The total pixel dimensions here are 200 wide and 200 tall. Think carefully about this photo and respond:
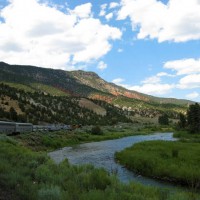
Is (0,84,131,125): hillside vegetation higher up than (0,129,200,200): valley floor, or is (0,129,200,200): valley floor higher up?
(0,84,131,125): hillside vegetation

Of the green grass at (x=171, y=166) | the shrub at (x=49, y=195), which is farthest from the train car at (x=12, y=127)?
the shrub at (x=49, y=195)

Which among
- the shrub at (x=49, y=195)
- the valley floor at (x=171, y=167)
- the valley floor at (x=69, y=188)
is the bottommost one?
the valley floor at (x=171, y=167)

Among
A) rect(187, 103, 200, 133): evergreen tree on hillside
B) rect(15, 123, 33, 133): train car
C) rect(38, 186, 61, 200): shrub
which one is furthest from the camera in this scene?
rect(187, 103, 200, 133): evergreen tree on hillside

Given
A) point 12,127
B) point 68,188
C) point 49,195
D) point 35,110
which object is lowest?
point 68,188

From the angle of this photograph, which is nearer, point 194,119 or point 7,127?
point 7,127

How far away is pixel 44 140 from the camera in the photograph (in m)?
63.5

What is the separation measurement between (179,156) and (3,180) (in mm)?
22357

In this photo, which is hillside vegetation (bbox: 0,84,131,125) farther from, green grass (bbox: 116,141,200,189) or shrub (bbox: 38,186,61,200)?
shrub (bbox: 38,186,61,200)

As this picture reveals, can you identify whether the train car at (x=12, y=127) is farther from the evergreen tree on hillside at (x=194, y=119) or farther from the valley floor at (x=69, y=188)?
the evergreen tree on hillside at (x=194, y=119)

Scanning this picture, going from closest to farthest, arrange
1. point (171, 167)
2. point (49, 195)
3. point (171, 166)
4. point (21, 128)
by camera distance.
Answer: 1. point (49, 195)
2. point (171, 167)
3. point (171, 166)
4. point (21, 128)

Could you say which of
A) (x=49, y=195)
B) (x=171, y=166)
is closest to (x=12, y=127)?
(x=171, y=166)

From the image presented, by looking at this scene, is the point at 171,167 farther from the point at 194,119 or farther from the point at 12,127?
the point at 194,119

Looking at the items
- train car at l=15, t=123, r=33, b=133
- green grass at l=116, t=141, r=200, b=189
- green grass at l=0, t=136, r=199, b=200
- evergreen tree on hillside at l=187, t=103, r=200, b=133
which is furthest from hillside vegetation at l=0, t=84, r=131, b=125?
green grass at l=0, t=136, r=199, b=200

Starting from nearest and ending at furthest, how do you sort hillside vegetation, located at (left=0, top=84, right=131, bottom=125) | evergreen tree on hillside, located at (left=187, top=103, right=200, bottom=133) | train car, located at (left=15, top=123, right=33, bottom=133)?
train car, located at (left=15, top=123, right=33, bottom=133) → evergreen tree on hillside, located at (left=187, top=103, right=200, bottom=133) → hillside vegetation, located at (left=0, top=84, right=131, bottom=125)
